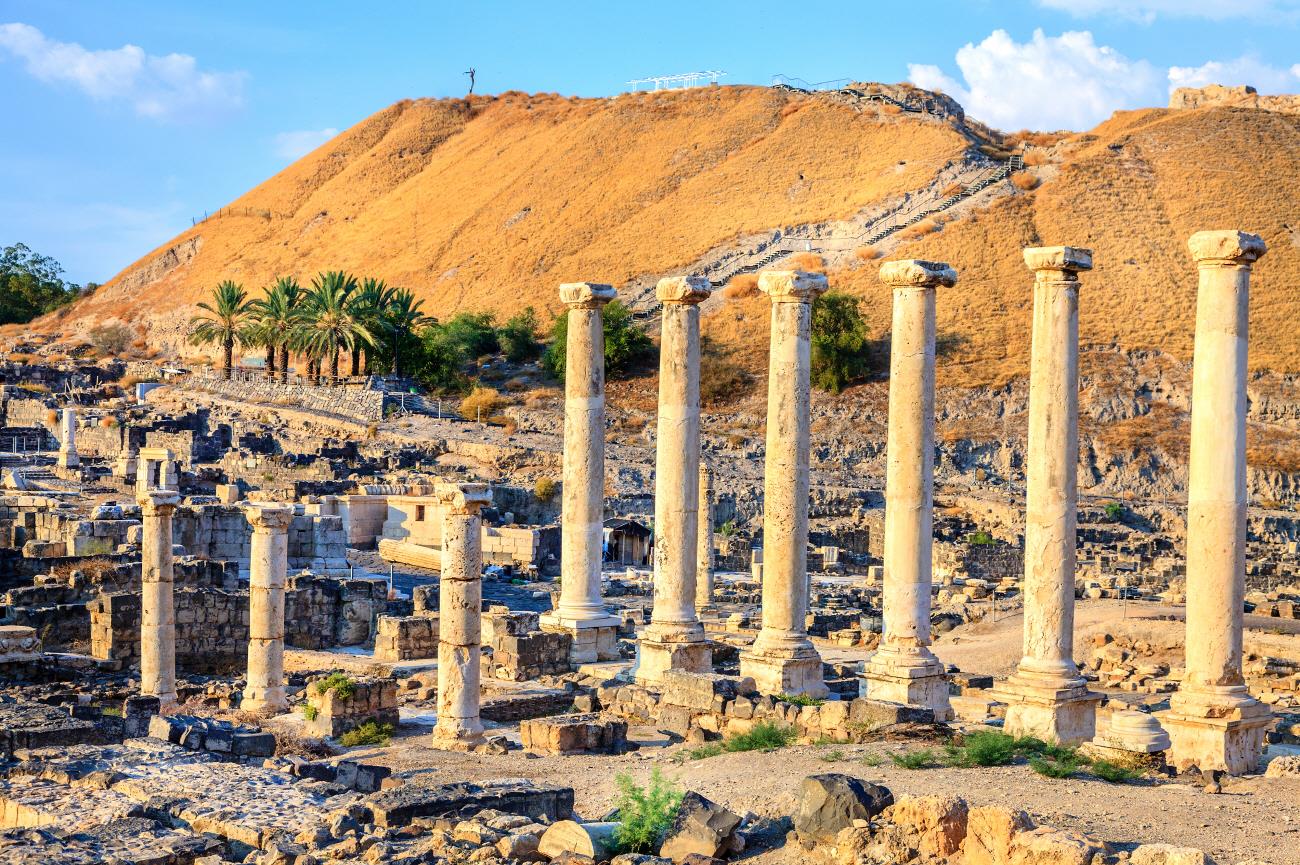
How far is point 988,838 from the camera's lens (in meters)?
10.8

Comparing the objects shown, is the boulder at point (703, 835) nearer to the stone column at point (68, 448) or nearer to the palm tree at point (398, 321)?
the stone column at point (68, 448)

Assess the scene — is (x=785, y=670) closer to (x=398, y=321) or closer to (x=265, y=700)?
(x=265, y=700)

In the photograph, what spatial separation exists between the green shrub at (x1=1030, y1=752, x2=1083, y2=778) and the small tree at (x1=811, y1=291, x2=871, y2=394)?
55009 mm

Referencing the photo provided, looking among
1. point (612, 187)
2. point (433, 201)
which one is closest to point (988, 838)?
point (612, 187)

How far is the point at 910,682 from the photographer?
18.1m

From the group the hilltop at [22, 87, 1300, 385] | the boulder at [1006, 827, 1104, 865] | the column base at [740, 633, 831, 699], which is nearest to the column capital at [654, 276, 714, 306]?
the column base at [740, 633, 831, 699]

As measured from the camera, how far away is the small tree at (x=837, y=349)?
69750 mm

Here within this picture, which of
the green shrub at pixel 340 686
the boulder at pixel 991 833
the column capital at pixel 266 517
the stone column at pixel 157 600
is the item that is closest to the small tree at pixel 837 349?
the column capital at pixel 266 517

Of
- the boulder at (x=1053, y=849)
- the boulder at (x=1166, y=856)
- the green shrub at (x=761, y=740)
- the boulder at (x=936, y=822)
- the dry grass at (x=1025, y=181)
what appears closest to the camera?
the boulder at (x=1166, y=856)

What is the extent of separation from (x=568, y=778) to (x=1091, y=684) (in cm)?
1207

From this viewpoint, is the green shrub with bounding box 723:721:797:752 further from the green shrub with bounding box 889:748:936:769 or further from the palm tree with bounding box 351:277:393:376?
the palm tree with bounding box 351:277:393:376

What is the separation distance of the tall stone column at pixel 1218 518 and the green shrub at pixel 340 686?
8.57m

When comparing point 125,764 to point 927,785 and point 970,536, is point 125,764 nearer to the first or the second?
point 927,785

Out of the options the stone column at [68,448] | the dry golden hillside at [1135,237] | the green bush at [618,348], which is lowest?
the stone column at [68,448]
